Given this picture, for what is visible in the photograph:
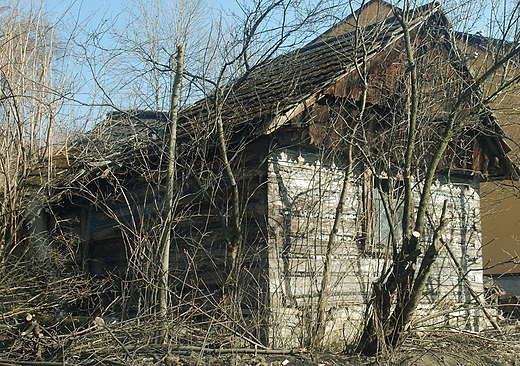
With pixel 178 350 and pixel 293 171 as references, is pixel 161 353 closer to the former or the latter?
pixel 178 350

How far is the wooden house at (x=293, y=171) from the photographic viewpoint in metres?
8.24

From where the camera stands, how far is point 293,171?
9.02 meters

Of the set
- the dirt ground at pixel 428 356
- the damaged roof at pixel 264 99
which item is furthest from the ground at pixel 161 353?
the damaged roof at pixel 264 99

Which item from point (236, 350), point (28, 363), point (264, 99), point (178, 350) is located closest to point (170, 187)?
point (264, 99)

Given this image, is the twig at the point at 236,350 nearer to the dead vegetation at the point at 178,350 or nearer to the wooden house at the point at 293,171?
the dead vegetation at the point at 178,350

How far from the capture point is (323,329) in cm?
779

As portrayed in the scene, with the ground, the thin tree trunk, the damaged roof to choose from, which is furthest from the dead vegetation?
the damaged roof

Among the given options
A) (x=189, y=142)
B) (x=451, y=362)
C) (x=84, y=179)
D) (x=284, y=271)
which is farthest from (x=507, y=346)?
→ (x=84, y=179)

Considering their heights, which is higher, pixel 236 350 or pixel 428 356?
pixel 236 350

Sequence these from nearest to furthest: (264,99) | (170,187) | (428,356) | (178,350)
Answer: (178,350), (428,356), (170,187), (264,99)

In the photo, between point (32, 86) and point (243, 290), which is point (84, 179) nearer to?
point (32, 86)

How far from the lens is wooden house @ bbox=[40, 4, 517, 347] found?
27.0 feet

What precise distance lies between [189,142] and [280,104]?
132 cm

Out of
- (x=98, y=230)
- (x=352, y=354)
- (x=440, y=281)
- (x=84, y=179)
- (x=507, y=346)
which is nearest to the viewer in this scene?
(x=352, y=354)
